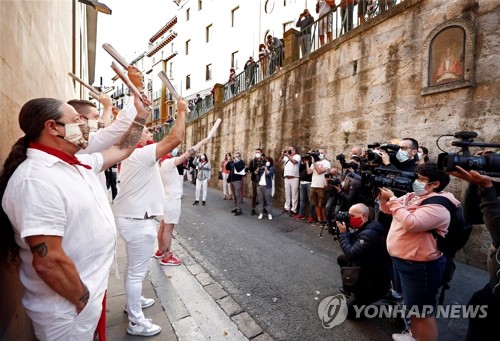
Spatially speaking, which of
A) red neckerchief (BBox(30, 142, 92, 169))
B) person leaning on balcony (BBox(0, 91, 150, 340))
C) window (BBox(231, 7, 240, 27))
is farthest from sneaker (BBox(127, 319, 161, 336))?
window (BBox(231, 7, 240, 27))

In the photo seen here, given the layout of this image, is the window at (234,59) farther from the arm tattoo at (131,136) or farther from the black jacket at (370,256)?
the arm tattoo at (131,136)

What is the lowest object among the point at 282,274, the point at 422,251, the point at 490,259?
the point at 282,274

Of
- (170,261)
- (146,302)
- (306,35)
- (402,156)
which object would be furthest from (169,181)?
(306,35)

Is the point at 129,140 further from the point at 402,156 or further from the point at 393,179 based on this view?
the point at 402,156

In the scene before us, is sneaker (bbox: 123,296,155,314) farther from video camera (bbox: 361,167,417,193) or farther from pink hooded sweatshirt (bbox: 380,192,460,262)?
video camera (bbox: 361,167,417,193)

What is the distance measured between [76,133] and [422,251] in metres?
2.73

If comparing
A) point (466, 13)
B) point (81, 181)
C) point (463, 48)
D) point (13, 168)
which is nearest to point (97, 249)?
point (81, 181)

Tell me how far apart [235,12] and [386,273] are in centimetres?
2169

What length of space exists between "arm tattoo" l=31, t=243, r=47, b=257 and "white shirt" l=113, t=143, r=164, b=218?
55.4 inches

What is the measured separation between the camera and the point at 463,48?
4879mm

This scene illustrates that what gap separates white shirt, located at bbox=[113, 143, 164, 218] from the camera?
2.70m

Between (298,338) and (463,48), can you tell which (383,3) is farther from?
(298,338)

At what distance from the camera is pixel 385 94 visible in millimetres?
6262

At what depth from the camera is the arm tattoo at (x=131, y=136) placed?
2.16 meters
